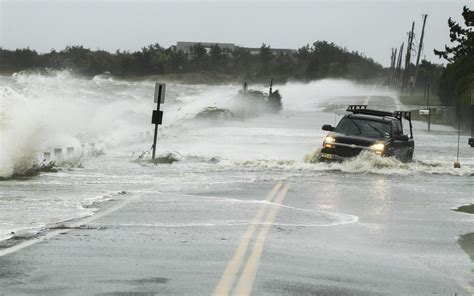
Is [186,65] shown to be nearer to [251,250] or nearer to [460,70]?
[460,70]

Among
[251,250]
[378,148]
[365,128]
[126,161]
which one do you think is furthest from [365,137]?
[251,250]

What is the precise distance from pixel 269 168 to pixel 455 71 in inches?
1885

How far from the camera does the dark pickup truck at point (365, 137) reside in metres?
23.7

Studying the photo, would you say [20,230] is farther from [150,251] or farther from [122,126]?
[122,126]

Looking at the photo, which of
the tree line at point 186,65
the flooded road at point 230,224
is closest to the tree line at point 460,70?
the flooded road at point 230,224

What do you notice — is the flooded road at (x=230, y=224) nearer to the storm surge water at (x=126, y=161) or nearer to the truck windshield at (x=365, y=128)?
the storm surge water at (x=126, y=161)

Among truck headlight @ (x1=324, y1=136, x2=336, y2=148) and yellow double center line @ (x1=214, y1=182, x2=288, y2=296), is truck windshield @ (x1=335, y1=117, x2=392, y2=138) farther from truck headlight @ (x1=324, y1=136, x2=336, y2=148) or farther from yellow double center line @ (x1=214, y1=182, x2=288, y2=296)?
yellow double center line @ (x1=214, y1=182, x2=288, y2=296)

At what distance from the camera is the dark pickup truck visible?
77.6ft

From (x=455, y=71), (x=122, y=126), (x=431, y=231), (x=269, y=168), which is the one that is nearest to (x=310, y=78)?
(x=455, y=71)

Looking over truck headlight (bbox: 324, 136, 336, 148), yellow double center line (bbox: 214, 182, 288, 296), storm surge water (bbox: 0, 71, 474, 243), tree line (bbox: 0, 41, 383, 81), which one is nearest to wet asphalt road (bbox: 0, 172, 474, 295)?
yellow double center line (bbox: 214, 182, 288, 296)

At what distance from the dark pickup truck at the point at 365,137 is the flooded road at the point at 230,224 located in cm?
34

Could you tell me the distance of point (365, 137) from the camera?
23922 millimetres

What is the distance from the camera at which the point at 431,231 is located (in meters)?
12.7

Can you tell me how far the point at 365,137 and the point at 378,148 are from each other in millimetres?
534
